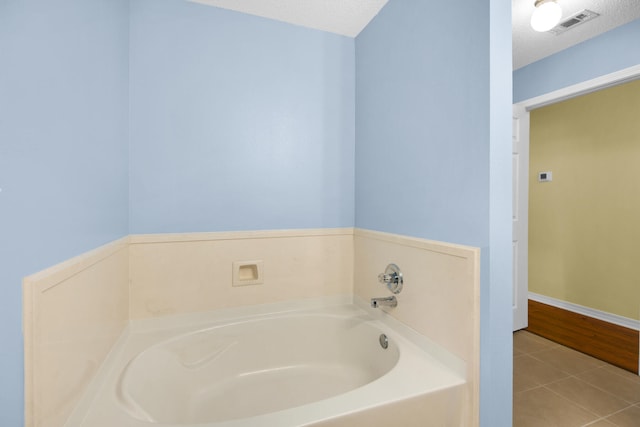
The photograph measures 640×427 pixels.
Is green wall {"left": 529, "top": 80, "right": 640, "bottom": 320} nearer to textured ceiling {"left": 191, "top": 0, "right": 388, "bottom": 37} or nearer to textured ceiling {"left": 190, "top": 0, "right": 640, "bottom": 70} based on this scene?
textured ceiling {"left": 190, "top": 0, "right": 640, "bottom": 70}

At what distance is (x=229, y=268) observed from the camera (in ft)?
5.62

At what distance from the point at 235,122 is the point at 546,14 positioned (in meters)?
1.93

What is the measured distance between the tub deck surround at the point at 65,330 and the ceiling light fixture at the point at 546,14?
101 inches

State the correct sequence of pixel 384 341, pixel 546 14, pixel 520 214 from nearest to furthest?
pixel 384 341
pixel 546 14
pixel 520 214

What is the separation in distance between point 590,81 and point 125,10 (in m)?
2.99

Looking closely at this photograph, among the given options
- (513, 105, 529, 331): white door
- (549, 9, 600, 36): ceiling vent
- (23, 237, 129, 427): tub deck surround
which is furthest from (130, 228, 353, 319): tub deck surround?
(549, 9, 600, 36): ceiling vent

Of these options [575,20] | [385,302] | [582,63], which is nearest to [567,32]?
[575,20]

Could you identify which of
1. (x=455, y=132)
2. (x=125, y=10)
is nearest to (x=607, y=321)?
(x=455, y=132)

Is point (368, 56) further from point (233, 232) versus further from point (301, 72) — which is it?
point (233, 232)

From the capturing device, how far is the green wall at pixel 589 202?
110 inches

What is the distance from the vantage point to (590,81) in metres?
2.19

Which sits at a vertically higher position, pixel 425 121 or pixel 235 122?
pixel 235 122

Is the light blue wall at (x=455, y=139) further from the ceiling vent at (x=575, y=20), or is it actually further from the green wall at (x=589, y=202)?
the green wall at (x=589, y=202)

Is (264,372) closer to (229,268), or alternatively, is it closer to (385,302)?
(229,268)
